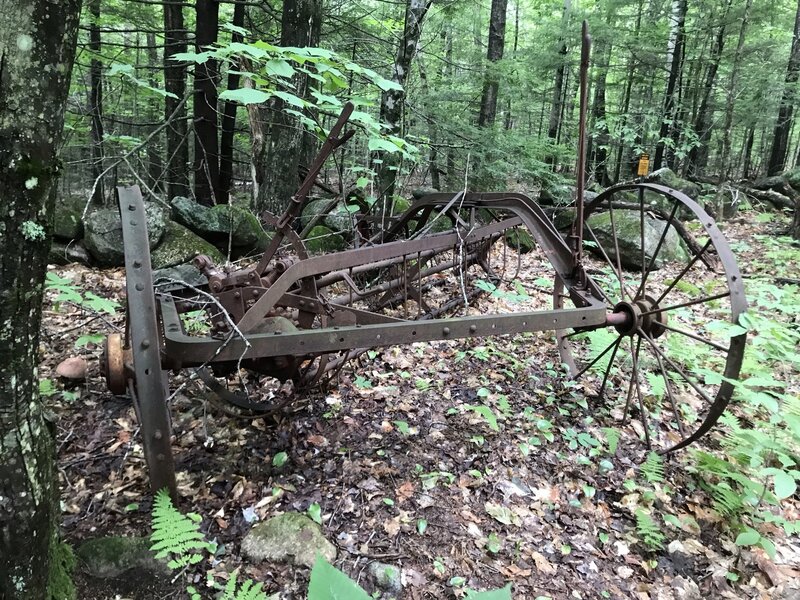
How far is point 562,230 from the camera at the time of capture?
976 centimetres

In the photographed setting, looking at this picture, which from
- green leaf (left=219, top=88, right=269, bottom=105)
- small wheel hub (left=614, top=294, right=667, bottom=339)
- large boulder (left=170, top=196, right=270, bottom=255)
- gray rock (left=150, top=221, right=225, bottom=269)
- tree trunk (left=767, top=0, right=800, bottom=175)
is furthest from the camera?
tree trunk (left=767, top=0, right=800, bottom=175)

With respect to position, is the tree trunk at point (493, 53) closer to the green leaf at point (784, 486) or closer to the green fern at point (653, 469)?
the green fern at point (653, 469)

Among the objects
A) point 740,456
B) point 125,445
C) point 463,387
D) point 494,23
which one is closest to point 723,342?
point 740,456

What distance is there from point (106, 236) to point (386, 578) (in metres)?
5.40

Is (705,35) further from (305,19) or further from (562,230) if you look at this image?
(305,19)

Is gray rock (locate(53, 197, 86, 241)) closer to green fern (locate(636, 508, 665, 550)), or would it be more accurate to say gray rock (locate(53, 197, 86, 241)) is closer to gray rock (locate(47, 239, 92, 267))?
gray rock (locate(47, 239, 92, 267))

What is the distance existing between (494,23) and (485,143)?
475 centimetres

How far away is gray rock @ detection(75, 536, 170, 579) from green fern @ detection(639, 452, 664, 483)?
2939mm

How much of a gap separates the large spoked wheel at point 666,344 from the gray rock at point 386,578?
2123mm

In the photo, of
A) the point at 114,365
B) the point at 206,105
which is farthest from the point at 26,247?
the point at 206,105

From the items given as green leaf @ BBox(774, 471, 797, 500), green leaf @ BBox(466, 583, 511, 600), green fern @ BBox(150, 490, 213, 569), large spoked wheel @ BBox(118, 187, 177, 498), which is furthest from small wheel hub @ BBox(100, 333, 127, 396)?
green leaf @ BBox(774, 471, 797, 500)

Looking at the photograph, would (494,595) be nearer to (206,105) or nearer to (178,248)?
(178,248)

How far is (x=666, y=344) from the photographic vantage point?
16.4 feet

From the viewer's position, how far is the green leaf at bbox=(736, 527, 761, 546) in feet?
8.71
